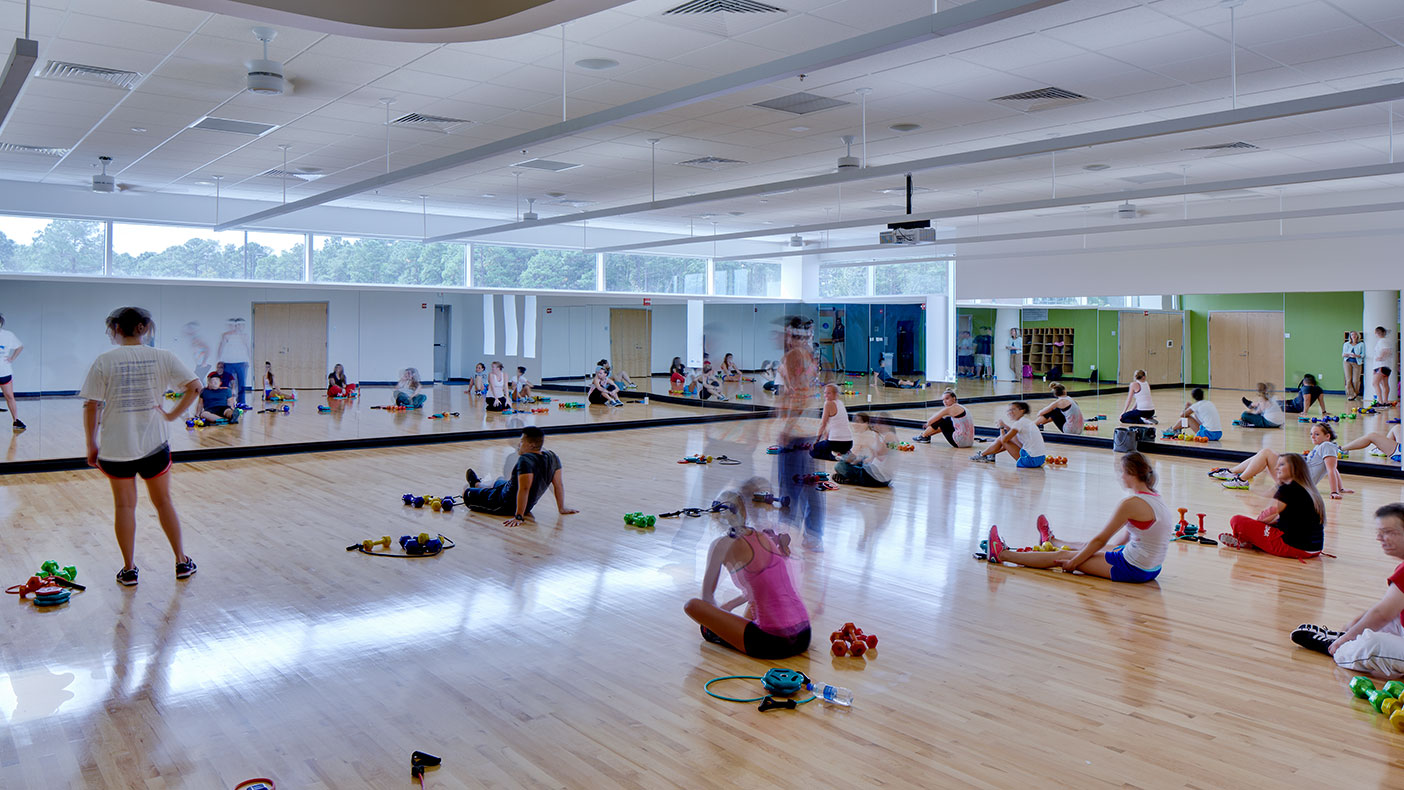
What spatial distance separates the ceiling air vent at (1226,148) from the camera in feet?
33.2

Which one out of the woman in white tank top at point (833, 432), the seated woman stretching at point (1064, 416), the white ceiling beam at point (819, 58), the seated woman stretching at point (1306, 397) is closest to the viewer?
the white ceiling beam at point (819, 58)

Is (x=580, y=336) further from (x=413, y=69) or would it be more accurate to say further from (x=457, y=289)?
(x=413, y=69)

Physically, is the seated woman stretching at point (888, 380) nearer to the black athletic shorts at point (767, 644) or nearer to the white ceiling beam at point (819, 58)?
the white ceiling beam at point (819, 58)

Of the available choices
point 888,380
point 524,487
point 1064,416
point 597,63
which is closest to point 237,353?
point 524,487

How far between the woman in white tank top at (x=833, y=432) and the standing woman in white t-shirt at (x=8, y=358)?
8781 mm

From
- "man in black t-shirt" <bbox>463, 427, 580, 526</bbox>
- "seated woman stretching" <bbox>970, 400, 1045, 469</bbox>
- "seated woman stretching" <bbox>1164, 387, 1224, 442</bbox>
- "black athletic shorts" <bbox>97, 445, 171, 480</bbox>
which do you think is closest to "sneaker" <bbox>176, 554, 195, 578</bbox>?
"black athletic shorts" <bbox>97, 445, 171, 480</bbox>

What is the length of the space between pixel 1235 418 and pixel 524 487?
991 cm

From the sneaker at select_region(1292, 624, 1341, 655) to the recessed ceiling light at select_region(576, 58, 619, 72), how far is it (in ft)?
18.7

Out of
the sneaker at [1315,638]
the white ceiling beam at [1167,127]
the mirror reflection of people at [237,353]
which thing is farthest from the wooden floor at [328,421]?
the sneaker at [1315,638]

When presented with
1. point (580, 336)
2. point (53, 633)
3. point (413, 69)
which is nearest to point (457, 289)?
point (580, 336)

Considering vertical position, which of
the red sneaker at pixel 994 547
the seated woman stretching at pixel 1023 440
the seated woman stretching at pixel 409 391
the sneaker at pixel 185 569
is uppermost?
the seated woman stretching at pixel 409 391

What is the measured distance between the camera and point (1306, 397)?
473 inches

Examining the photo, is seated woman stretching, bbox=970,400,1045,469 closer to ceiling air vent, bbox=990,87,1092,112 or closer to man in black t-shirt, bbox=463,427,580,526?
ceiling air vent, bbox=990,87,1092,112

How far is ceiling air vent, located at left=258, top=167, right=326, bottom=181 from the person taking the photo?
12453mm
